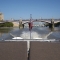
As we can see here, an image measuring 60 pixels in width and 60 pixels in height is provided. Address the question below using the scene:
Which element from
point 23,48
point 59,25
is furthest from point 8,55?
point 59,25

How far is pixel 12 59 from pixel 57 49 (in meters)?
0.67

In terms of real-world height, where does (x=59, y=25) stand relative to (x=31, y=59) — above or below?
below

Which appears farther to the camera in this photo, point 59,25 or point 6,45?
point 59,25

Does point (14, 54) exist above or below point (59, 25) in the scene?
above

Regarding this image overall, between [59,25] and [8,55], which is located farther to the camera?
[59,25]

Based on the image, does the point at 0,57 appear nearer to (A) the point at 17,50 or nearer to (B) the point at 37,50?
(A) the point at 17,50

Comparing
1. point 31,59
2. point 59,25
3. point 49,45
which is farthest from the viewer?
point 59,25

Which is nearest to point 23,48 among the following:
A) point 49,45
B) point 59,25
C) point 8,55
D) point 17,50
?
point 17,50

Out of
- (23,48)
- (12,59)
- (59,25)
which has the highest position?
(23,48)

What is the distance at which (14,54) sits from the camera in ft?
7.36

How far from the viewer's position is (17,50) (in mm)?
2281

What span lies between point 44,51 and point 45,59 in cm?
12

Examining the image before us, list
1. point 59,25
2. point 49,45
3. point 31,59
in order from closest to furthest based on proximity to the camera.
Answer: point 31,59
point 49,45
point 59,25

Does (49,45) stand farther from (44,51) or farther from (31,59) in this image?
(31,59)
